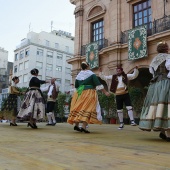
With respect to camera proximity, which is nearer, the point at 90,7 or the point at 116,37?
the point at 116,37

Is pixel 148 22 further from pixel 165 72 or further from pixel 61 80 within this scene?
pixel 61 80

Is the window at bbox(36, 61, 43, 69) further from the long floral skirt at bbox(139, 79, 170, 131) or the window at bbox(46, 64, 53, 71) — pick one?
the long floral skirt at bbox(139, 79, 170, 131)

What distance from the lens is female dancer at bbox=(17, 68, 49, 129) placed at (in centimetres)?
559

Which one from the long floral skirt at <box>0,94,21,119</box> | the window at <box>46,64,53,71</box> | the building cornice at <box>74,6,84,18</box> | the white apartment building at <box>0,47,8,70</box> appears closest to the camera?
the long floral skirt at <box>0,94,21,119</box>

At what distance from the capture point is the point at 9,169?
1283 millimetres

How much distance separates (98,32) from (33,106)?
→ 12765mm

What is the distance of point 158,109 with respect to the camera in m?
3.27

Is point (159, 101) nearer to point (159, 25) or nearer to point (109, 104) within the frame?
point (109, 104)

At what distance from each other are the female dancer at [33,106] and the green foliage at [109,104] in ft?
24.4

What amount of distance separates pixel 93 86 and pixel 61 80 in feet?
135

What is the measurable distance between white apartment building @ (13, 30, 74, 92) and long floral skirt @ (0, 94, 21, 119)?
35375mm

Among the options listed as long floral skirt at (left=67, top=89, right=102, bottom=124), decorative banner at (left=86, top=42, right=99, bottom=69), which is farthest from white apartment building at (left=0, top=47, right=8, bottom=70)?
long floral skirt at (left=67, top=89, right=102, bottom=124)

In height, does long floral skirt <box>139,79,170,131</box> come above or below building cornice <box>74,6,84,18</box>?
below

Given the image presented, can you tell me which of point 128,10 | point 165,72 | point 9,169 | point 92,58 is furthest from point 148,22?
point 9,169
